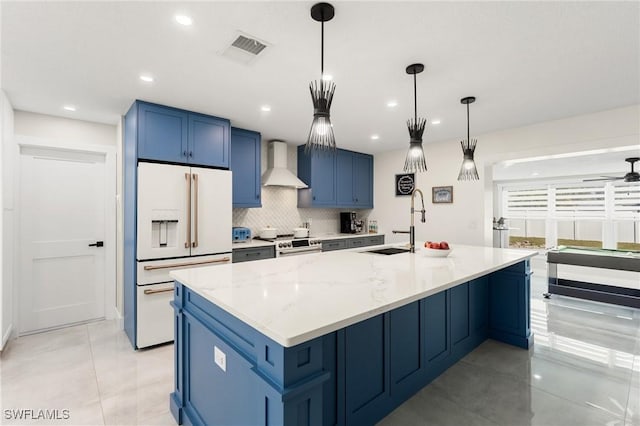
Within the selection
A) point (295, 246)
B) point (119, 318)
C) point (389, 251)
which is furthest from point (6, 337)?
→ point (389, 251)

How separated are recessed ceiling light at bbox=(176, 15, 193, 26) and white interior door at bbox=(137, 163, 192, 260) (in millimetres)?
1616

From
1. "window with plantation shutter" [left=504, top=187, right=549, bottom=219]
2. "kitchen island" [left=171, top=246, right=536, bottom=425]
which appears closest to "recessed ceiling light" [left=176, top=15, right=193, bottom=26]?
"kitchen island" [left=171, top=246, right=536, bottom=425]

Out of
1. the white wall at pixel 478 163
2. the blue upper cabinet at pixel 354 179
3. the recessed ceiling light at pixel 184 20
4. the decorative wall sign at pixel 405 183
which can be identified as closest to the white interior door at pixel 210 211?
the recessed ceiling light at pixel 184 20

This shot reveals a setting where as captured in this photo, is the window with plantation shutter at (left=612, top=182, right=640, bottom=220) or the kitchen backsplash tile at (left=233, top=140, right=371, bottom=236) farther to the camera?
the window with plantation shutter at (left=612, top=182, right=640, bottom=220)

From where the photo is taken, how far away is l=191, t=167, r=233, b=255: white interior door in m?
3.27

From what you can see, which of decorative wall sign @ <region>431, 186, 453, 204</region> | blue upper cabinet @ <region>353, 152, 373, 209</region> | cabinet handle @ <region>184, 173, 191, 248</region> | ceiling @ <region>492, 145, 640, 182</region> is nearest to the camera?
cabinet handle @ <region>184, 173, 191, 248</region>

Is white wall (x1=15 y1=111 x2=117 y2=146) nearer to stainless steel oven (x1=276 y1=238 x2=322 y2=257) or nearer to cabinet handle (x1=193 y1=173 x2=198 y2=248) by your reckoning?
cabinet handle (x1=193 y1=173 x2=198 y2=248)

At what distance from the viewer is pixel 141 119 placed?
118 inches

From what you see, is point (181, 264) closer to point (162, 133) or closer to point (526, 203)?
point (162, 133)

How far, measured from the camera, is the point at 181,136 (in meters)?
3.25

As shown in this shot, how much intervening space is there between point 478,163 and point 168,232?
4226mm

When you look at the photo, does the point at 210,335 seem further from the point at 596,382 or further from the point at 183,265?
the point at 596,382

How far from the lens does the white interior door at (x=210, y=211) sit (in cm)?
327

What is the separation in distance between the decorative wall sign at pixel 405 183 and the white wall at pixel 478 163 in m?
0.10
